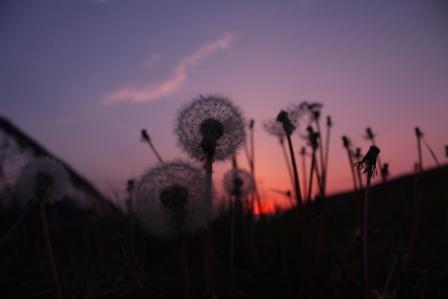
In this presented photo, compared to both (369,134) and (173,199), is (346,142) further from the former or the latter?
(173,199)

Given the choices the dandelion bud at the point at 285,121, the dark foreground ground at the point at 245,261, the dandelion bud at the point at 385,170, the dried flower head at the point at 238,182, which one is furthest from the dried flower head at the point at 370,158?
the dried flower head at the point at 238,182

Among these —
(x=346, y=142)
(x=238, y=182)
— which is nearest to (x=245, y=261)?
(x=238, y=182)

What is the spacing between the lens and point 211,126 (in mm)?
2455

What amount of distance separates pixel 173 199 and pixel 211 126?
0.55m

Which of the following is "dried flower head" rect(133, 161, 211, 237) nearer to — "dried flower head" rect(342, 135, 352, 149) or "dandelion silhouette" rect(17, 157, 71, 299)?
"dandelion silhouette" rect(17, 157, 71, 299)

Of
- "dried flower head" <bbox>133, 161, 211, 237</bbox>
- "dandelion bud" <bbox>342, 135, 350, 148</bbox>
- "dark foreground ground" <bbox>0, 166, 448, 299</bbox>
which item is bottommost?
"dark foreground ground" <bbox>0, 166, 448, 299</bbox>

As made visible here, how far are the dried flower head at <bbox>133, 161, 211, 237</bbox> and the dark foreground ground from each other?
0.45ft

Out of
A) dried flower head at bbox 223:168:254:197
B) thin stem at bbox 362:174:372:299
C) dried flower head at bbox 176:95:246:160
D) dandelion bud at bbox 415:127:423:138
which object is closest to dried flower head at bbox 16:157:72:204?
dried flower head at bbox 176:95:246:160

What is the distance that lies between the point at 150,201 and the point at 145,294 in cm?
72

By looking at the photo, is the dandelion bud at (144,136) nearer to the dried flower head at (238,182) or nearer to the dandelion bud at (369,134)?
the dried flower head at (238,182)

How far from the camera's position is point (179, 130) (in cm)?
257

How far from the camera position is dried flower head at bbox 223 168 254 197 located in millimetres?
4348

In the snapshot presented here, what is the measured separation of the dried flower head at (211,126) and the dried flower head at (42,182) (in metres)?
1.34

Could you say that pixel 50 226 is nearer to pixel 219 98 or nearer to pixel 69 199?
pixel 69 199
